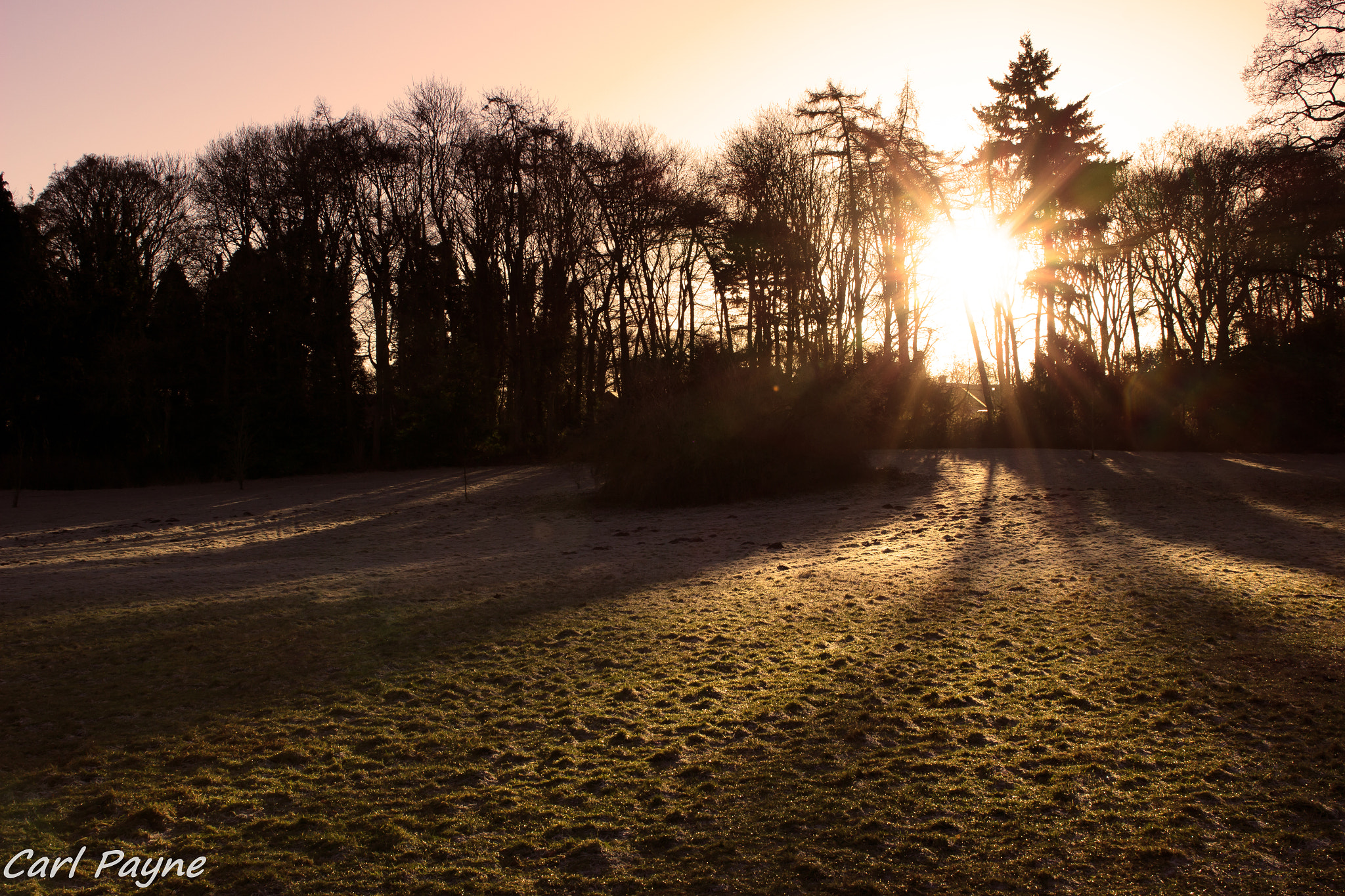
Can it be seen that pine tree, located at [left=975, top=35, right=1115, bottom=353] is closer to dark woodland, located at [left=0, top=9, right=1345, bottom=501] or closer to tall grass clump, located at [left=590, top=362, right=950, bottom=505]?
dark woodland, located at [left=0, top=9, right=1345, bottom=501]

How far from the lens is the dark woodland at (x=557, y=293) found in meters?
23.6

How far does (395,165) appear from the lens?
30.8 meters

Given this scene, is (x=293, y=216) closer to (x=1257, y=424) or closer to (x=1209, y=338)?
(x=1257, y=424)

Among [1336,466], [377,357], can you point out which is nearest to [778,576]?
[1336,466]

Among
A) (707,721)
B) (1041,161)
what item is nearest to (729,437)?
(707,721)

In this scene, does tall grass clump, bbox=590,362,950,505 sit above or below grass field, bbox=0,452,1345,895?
above

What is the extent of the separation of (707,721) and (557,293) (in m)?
28.8

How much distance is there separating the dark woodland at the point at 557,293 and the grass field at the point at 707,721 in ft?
44.2

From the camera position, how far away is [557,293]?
31.9 metres

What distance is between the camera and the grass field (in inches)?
116

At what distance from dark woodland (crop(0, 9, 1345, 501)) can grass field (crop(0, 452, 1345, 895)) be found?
530 inches

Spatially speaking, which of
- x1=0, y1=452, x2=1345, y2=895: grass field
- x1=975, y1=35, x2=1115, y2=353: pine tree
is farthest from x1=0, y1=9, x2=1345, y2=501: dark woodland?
x1=0, y1=452, x2=1345, y2=895: grass field

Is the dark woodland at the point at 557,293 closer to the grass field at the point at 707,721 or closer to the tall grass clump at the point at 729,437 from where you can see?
the tall grass clump at the point at 729,437

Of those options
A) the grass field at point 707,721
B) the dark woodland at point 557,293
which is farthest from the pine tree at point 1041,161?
the grass field at point 707,721
